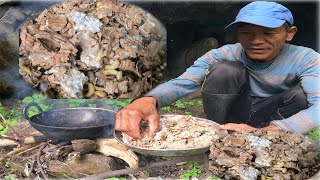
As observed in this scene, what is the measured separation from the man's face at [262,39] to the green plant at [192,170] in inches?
36.5

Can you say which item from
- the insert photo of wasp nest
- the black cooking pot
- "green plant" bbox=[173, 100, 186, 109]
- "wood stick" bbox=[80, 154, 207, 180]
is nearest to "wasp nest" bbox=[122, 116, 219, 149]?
"wood stick" bbox=[80, 154, 207, 180]

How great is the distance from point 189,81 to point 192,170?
2.41 feet

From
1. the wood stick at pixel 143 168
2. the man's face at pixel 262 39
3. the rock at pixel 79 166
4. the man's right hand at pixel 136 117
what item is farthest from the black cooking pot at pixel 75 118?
the man's face at pixel 262 39

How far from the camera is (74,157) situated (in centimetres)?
317

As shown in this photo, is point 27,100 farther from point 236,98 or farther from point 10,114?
point 236,98

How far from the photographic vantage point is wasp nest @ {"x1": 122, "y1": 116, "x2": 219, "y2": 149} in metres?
3.05

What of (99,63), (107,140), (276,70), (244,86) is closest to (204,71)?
(244,86)

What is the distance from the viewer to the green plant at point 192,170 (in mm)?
3143

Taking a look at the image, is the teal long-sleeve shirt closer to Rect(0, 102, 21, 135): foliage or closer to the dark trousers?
the dark trousers

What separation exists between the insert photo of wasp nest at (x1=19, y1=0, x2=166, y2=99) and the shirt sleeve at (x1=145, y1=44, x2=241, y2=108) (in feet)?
4.62

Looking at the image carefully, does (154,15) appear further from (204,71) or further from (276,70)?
(276,70)

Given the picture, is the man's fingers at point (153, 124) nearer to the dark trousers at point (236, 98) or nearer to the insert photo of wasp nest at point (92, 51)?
the dark trousers at point (236, 98)

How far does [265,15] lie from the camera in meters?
3.19

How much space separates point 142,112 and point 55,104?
200cm
